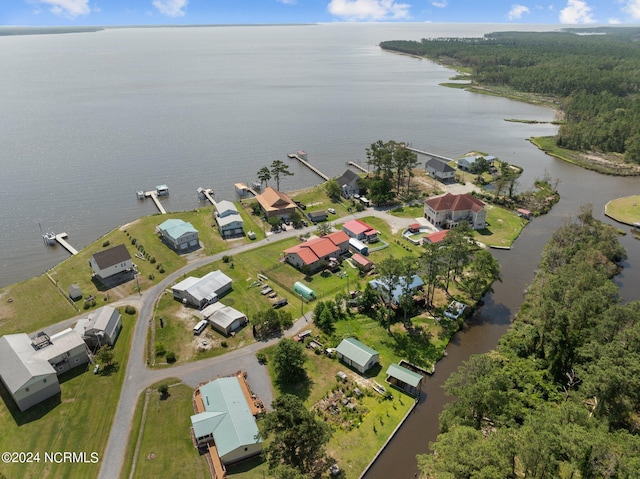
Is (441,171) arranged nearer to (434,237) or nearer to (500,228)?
(500,228)

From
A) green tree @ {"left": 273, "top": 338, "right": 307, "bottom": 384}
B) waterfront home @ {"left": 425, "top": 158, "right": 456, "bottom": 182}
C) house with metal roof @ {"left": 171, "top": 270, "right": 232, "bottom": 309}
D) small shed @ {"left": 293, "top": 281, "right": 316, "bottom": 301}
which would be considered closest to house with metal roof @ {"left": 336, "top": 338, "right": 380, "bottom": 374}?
green tree @ {"left": 273, "top": 338, "right": 307, "bottom": 384}

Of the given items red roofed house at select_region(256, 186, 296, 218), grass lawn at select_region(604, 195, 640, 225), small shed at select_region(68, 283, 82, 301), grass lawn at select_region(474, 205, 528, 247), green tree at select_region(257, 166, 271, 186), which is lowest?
grass lawn at select_region(604, 195, 640, 225)

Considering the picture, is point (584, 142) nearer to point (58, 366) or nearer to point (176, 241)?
point (176, 241)

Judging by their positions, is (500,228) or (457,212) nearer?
(457,212)

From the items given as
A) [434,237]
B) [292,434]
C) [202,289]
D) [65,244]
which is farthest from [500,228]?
[65,244]

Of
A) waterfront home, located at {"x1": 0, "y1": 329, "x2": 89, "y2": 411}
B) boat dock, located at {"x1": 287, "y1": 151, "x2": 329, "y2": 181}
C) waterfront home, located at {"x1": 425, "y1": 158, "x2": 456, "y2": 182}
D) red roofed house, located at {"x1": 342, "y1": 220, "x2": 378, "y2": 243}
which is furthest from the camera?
boat dock, located at {"x1": 287, "y1": 151, "x2": 329, "y2": 181}

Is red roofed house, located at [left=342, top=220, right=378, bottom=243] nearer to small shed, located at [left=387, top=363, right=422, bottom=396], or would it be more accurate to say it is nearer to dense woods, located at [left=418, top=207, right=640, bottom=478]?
dense woods, located at [left=418, top=207, right=640, bottom=478]

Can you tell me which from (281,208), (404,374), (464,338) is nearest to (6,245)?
(281,208)
